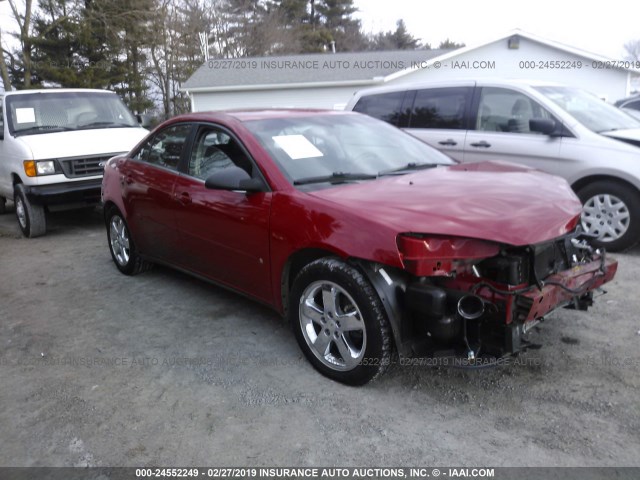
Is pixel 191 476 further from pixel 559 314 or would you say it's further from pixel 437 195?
pixel 559 314

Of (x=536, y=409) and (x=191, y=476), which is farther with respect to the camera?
(x=536, y=409)

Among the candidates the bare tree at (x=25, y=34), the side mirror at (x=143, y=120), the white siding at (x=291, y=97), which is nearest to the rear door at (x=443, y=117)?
the side mirror at (x=143, y=120)

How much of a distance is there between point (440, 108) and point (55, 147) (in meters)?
5.05

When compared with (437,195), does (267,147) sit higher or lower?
higher

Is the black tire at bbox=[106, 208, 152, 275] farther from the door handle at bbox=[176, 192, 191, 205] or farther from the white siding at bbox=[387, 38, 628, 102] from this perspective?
the white siding at bbox=[387, 38, 628, 102]

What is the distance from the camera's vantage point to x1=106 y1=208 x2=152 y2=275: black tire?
5.51m

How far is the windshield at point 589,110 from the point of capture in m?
6.20

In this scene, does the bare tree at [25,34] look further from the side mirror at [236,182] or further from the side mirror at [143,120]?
the side mirror at [236,182]

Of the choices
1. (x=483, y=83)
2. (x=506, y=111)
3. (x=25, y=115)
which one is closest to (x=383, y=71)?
(x=483, y=83)

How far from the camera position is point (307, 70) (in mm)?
23641

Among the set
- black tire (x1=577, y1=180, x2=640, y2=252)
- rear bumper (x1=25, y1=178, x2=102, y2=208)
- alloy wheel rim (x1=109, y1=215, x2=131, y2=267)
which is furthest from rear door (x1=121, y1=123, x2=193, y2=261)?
black tire (x1=577, y1=180, x2=640, y2=252)

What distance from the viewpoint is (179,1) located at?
30922 mm

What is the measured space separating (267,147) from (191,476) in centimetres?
211

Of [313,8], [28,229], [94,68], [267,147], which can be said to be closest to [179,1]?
[94,68]
